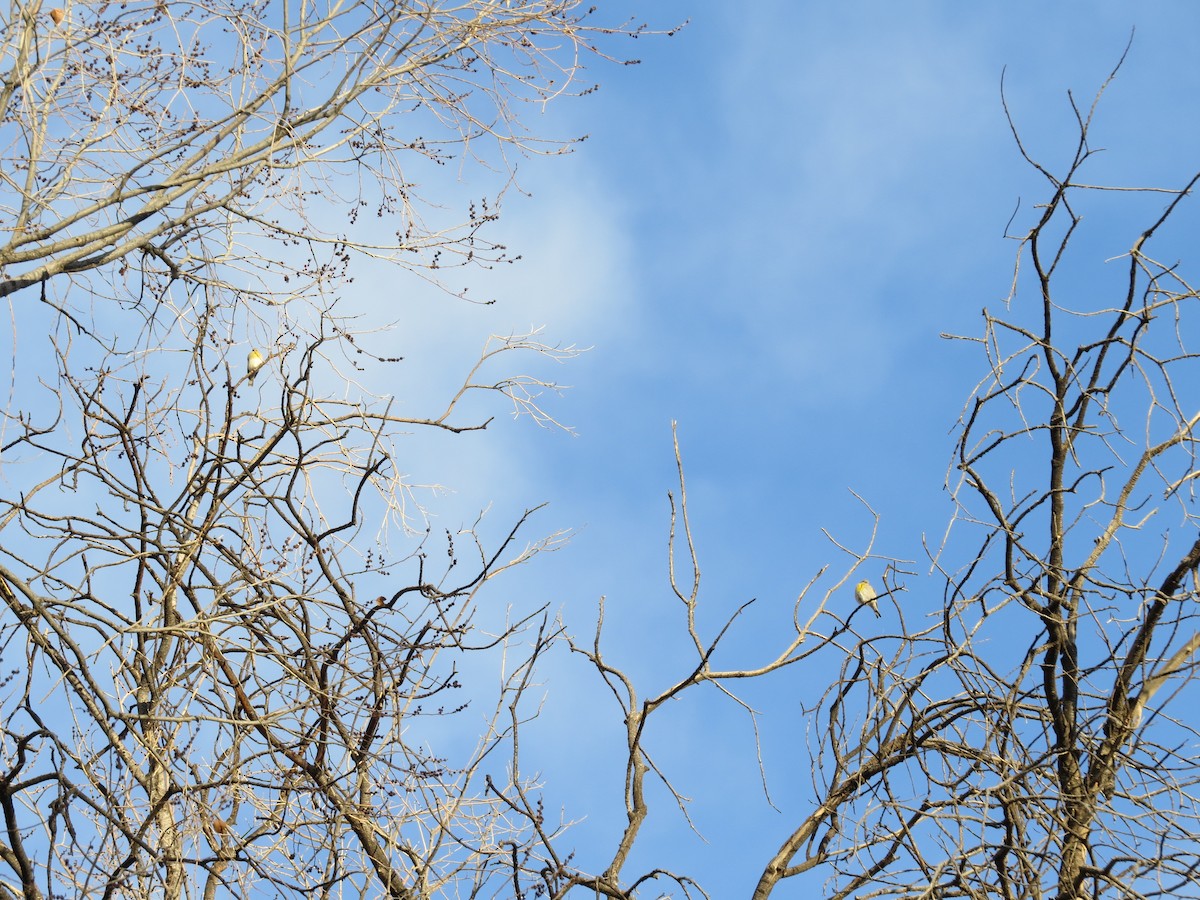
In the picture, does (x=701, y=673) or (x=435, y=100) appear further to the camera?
(x=435, y=100)

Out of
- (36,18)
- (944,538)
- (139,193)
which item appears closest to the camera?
(944,538)

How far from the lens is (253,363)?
4758 millimetres

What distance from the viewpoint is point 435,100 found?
15.0ft

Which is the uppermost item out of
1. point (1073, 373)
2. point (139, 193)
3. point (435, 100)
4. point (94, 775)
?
point (435, 100)

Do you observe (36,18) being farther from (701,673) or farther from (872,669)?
(872,669)

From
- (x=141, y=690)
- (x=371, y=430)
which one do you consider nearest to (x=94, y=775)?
(x=141, y=690)

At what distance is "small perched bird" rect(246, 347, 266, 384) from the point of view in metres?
4.44

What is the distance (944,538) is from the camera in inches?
124

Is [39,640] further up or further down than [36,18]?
further down

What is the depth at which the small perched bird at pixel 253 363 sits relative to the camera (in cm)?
444

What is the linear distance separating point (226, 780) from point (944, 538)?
2.03 m

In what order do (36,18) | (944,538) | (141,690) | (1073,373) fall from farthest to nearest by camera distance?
(36,18) < (141,690) < (1073,373) < (944,538)

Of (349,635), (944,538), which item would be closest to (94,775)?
(349,635)

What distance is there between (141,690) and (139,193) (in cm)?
180
